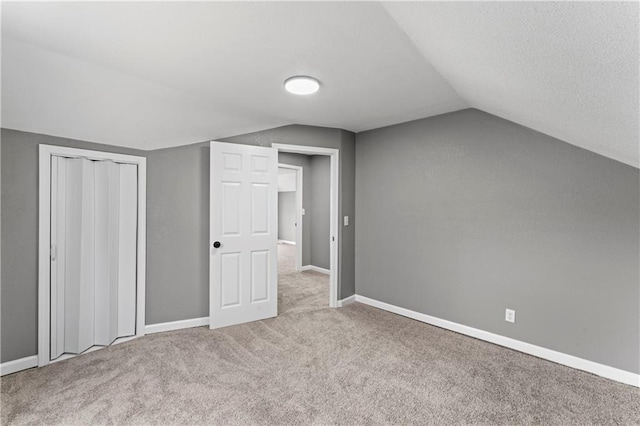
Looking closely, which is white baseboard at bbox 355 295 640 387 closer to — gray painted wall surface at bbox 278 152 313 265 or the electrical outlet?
the electrical outlet

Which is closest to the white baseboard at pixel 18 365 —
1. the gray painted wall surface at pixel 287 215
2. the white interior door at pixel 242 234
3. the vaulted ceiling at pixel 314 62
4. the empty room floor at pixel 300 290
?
the white interior door at pixel 242 234

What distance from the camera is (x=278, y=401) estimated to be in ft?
6.70

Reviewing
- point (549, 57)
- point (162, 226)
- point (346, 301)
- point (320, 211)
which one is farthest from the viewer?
point (320, 211)

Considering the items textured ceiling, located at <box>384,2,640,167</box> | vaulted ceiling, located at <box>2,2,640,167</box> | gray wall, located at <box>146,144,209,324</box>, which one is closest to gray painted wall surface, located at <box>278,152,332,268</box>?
gray wall, located at <box>146,144,209,324</box>

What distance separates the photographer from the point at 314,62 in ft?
6.50

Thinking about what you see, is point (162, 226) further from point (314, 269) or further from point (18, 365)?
point (314, 269)

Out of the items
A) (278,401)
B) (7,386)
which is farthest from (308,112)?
(7,386)

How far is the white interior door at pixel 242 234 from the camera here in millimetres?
3236

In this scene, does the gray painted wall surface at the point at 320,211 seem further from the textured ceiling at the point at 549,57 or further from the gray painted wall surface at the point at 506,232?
the textured ceiling at the point at 549,57

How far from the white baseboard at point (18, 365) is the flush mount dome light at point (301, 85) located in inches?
117

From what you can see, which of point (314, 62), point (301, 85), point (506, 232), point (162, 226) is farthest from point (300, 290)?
point (314, 62)

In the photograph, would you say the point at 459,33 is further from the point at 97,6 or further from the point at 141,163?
the point at 141,163

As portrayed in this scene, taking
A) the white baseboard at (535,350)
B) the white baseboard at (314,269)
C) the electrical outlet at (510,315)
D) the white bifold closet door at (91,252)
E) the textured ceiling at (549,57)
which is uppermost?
the textured ceiling at (549,57)

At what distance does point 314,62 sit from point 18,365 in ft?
10.5
